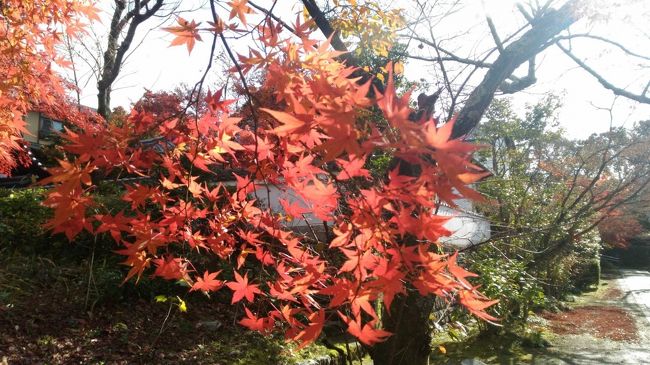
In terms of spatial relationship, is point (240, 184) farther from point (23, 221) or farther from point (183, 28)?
point (23, 221)

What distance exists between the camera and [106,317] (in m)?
4.53

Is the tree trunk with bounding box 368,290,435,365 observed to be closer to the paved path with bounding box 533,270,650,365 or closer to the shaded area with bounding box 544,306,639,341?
the paved path with bounding box 533,270,650,365

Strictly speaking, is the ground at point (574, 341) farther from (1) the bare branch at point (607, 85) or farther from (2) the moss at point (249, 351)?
(1) the bare branch at point (607, 85)

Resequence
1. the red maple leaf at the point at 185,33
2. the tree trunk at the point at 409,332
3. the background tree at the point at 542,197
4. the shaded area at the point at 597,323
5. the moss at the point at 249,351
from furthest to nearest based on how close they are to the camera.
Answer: the shaded area at the point at 597,323
the background tree at the point at 542,197
the moss at the point at 249,351
the tree trunk at the point at 409,332
the red maple leaf at the point at 185,33

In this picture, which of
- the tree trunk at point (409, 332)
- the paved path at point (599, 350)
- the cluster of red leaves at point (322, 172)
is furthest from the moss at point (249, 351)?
the paved path at point (599, 350)

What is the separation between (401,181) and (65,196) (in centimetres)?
121

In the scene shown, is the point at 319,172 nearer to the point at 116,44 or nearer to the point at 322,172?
the point at 322,172

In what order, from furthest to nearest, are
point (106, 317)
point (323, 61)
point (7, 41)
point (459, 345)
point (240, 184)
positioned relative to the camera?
point (459, 345) < point (106, 317) < point (7, 41) < point (240, 184) < point (323, 61)

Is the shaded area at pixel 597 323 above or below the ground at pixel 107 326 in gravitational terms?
below

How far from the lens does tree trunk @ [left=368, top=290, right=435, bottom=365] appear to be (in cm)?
301

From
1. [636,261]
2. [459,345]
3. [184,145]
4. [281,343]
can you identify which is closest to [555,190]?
[459,345]

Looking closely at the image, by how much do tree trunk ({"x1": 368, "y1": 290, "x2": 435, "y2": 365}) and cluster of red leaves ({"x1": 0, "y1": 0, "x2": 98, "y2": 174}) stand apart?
2930 millimetres

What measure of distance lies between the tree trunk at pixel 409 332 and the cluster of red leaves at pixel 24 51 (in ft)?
9.61

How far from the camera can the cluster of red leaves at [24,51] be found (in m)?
3.35
